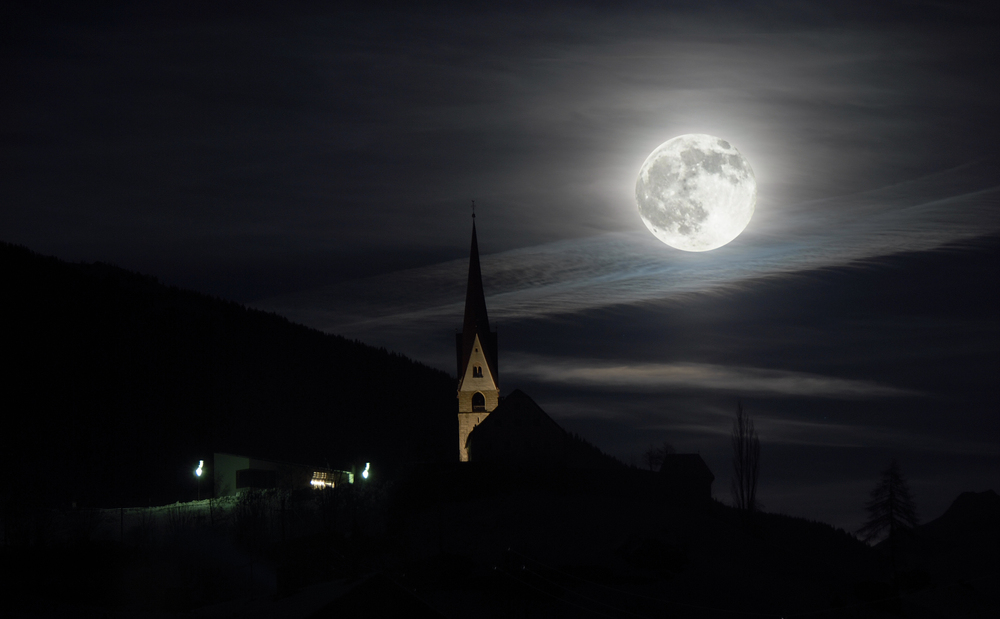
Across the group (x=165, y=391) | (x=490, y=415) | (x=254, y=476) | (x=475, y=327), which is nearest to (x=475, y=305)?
(x=475, y=327)

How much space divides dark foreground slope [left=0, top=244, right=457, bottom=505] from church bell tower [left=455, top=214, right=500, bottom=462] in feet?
10.9

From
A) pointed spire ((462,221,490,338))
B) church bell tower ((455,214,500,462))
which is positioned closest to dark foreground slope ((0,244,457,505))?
church bell tower ((455,214,500,462))

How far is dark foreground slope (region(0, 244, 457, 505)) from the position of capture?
368ft

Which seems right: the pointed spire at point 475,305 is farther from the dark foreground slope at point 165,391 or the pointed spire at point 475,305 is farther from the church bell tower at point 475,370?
the dark foreground slope at point 165,391

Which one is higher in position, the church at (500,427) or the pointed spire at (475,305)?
the pointed spire at (475,305)

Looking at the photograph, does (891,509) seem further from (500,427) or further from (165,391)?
(165,391)

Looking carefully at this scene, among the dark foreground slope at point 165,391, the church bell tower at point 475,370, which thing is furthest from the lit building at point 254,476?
the church bell tower at point 475,370

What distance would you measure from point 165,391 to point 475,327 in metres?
72.1

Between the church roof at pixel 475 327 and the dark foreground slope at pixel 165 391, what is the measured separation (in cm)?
748

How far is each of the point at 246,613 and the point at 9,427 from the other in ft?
303

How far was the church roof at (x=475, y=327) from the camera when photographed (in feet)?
282

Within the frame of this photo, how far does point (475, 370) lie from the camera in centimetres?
8625

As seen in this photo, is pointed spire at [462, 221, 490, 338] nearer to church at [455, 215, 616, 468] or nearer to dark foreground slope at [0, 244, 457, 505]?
church at [455, 215, 616, 468]

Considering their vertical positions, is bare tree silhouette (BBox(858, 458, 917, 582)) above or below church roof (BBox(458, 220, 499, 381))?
below
